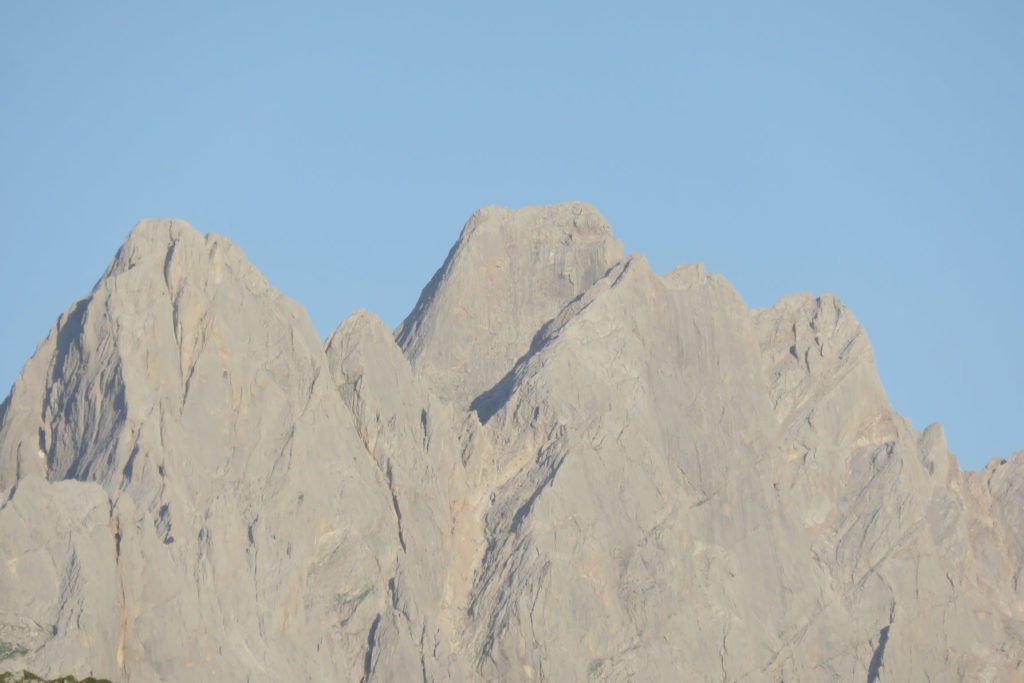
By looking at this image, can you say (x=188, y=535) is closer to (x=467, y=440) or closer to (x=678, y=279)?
(x=467, y=440)

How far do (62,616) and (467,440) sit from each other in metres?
23.5

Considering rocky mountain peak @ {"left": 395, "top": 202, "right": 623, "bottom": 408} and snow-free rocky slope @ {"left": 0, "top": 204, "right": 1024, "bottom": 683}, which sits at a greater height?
rocky mountain peak @ {"left": 395, "top": 202, "right": 623, "bottom": 408}

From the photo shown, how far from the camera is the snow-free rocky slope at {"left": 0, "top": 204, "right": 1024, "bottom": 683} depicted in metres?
93.6

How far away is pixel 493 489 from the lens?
349 ft

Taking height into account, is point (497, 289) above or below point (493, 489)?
above

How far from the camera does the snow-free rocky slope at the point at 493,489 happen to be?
307 feet

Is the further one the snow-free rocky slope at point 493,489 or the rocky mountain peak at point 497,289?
the rocky mountain peak at point 497,289

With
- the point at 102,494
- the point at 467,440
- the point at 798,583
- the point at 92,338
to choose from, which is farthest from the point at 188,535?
the point at 798,583

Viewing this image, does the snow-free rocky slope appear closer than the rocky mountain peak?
Yes

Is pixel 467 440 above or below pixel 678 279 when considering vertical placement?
below

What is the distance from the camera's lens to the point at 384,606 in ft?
324

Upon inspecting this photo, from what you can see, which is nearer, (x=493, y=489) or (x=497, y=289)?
(x=493, y=489)

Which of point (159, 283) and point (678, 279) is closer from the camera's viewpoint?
point (159, 283)

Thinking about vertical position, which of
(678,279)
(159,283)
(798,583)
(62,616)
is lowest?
(62,616)
